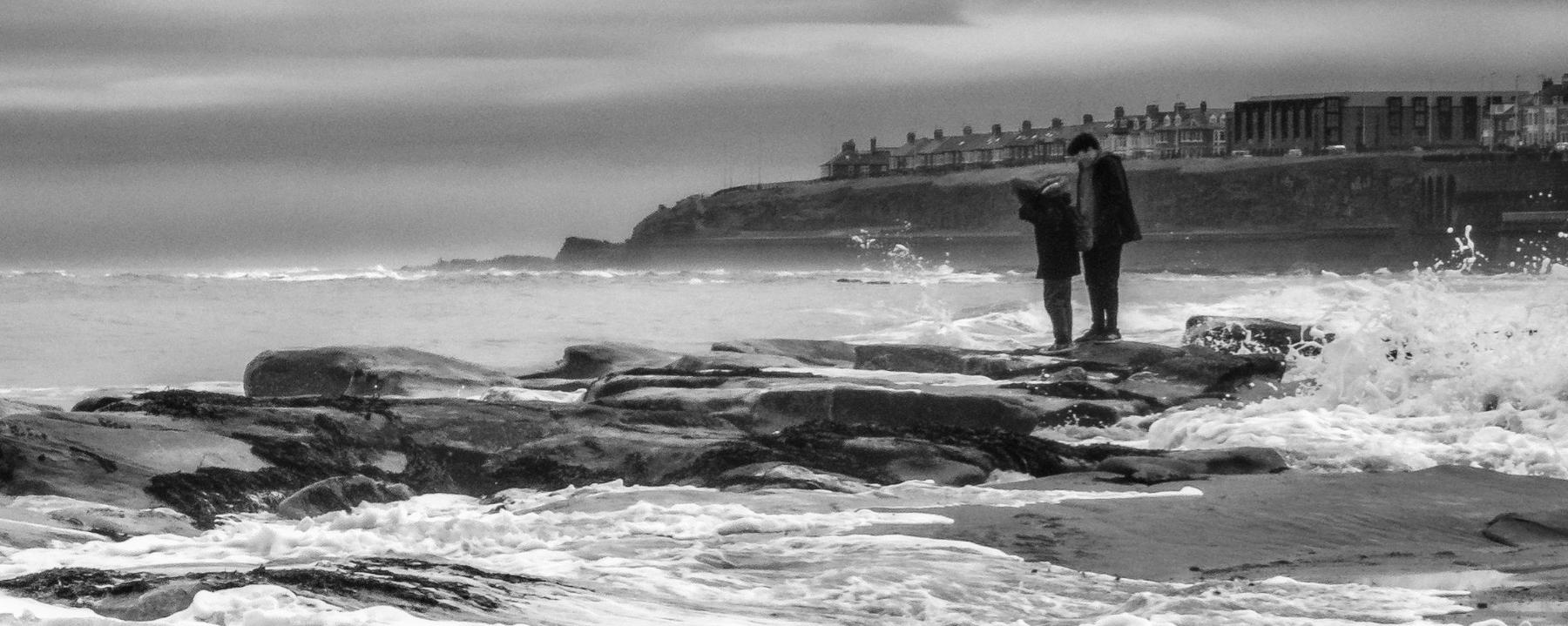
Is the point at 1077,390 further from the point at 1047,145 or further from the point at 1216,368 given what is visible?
the point at 1047,145

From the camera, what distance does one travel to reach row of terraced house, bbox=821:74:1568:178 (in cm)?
9962

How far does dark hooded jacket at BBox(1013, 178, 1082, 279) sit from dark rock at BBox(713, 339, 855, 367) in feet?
4.30

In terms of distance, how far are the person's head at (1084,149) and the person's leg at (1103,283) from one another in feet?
1.96

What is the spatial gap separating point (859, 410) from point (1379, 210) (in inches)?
3427

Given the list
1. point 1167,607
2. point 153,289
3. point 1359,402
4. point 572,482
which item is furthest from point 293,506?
point 153,289

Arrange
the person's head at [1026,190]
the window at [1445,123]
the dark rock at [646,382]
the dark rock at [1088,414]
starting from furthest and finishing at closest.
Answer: the window at [1445,123], the person's head at [1026,190], the dark rock at [646,382], the dark rock at [1088,414]

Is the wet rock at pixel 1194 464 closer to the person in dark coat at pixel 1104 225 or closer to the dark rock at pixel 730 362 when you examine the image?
the dark rock at pixel 730 362

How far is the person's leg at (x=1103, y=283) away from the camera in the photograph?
11180 millimetres

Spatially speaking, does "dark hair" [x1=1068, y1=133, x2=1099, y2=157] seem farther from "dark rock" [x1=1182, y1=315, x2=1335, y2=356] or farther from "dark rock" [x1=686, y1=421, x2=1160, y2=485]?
"dark rock" [x1=686, y1=421, x2=1160, y2=485]

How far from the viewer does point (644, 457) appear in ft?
19.9

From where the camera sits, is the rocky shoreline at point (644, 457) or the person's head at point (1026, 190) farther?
the person's head at point (1026, 190)

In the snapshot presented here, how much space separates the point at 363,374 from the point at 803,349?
324 cm

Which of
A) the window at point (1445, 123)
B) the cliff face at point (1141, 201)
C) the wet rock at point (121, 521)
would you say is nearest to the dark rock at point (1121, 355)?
the wet rock at point (121, 521)

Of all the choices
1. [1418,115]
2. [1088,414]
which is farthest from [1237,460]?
[1418,115]
